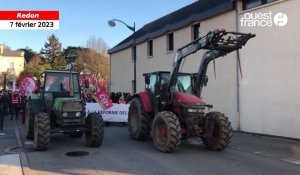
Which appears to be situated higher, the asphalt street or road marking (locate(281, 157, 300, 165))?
the asphalt street

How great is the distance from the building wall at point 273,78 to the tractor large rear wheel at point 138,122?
5271 millimetres

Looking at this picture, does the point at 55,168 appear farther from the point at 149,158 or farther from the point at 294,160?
the point at 294,160

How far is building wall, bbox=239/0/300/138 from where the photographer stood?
48.8 ft

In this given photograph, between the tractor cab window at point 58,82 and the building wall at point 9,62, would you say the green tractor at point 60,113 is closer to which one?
the tractor cab window at point 58,82

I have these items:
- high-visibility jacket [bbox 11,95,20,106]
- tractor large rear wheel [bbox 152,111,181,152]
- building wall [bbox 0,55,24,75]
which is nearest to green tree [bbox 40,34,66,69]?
building wall [bbox 0,55,24,75]

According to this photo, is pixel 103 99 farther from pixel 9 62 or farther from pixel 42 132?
pixel 9 62

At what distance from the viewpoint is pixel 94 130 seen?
39.0 feet

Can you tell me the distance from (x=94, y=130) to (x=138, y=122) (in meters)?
2.34

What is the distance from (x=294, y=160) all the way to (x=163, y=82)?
4.92 meters

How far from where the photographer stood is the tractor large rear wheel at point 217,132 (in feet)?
38.3

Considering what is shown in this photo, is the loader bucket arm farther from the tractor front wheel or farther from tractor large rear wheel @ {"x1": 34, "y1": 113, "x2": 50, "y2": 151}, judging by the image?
tractor large rear wheel @ {"x1": 34, "y1": 113, "x2": 50, "y2": 151}

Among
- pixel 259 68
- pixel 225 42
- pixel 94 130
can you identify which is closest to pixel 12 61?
pixel 259 68

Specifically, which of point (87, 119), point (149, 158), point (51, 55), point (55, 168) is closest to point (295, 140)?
point (149, 158)

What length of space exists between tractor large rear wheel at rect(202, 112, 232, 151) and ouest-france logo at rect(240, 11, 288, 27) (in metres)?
5.82
